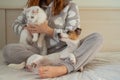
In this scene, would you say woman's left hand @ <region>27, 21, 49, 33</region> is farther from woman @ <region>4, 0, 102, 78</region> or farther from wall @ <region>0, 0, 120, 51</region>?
wall @ <region>0, 0, 120, 51</region>

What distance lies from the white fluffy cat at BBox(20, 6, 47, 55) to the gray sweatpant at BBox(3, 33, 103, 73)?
0.22 feet

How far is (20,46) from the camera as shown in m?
1.28

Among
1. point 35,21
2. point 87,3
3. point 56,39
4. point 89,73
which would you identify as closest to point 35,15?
point 35,21

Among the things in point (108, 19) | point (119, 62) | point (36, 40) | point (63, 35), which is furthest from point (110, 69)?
point (108, 19)

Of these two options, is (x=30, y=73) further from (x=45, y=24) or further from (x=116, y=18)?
(x=116, y=18)

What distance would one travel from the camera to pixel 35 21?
4.13 ft

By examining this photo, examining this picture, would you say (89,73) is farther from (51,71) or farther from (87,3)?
(87,3)

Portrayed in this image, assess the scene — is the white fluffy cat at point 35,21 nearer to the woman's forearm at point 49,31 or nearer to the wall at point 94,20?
the woman's forearm at point 49,31

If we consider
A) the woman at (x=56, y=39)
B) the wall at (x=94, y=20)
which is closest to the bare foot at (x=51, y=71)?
the woman at (x=56, y=39)

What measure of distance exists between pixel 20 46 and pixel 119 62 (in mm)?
524

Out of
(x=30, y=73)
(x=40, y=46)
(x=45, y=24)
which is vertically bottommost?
(x=30, y=73)

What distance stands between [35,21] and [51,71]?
0.86 feet

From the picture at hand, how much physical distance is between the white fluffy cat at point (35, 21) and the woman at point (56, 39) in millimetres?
27

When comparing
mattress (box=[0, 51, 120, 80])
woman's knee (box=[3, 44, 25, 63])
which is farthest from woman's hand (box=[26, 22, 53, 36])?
mattress (box=[0, 51, 120, 80])
